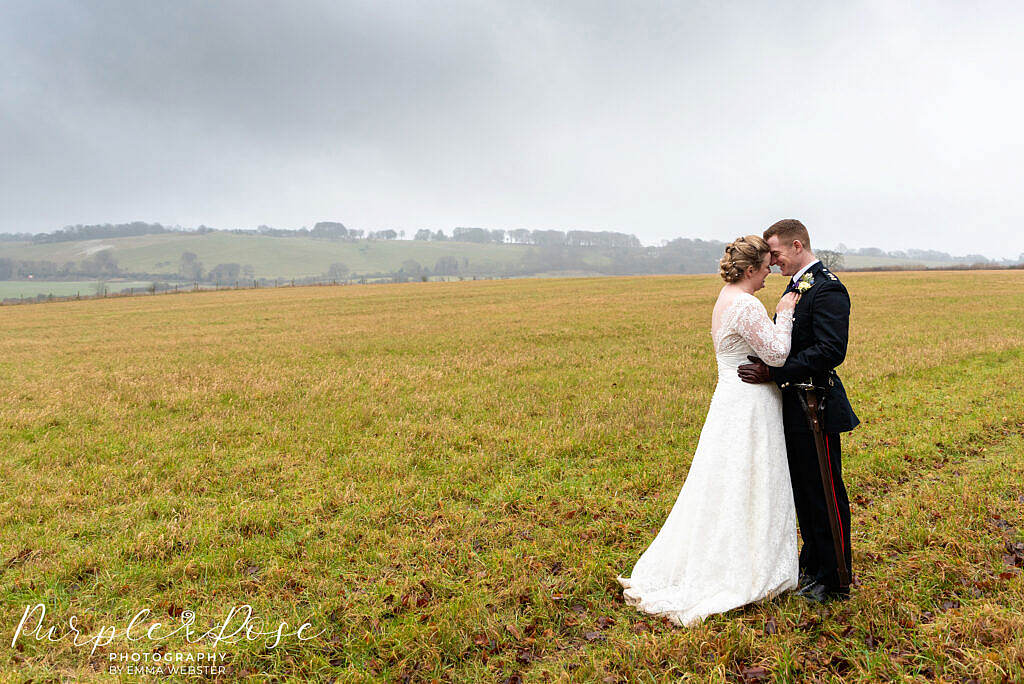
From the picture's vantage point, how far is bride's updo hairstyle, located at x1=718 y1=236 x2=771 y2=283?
4.91m

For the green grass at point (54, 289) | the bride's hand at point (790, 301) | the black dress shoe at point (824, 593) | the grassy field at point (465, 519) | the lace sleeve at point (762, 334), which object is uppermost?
the bride's hand at point (790, 301)

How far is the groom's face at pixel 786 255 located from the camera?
197 inches

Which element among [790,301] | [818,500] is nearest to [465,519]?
[818,500]

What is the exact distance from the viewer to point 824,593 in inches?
209

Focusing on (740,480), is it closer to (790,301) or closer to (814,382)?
(814,382)

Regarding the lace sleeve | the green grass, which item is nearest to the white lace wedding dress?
the lace sleeve

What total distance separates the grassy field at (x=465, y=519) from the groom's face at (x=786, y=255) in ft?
10.4

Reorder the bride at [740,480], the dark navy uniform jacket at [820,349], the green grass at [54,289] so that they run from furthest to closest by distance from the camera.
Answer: the green grass at [54,289] → the bride at [740,480] → the dark navy uniform jacket at [820,349]

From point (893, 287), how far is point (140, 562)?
63.0 metres

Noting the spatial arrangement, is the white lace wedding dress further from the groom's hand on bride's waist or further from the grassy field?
the grassy field

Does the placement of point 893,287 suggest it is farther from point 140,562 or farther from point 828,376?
point 140,562

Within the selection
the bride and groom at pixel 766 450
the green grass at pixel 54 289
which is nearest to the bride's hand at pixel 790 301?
the bride and groom at pixel 766 450

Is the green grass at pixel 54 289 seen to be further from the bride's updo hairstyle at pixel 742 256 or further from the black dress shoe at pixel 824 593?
the black dress shoe at pixel 824 593

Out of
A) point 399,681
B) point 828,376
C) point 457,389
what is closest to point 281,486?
point 399,681
